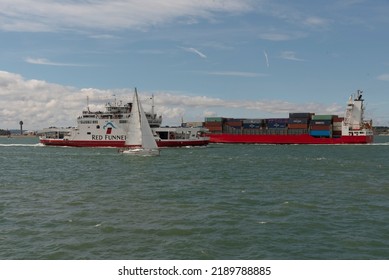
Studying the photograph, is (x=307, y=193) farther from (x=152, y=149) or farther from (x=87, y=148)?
(x=87, y=148)

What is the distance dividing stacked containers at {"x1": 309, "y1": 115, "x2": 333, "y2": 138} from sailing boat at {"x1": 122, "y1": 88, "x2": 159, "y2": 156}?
2382 inches

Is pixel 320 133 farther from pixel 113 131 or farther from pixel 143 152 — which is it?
pixel 143 152

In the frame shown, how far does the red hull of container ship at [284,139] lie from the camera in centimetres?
10219

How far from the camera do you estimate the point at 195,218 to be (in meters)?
20.6

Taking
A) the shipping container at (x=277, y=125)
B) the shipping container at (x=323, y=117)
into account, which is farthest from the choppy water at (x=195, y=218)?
the shipping container at (x=277, y=125)

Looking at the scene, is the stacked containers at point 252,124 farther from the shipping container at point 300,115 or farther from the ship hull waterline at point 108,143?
the ship hull waterline at point 108,143

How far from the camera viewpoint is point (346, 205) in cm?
2367

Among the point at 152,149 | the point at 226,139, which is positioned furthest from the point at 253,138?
the point at 152,149

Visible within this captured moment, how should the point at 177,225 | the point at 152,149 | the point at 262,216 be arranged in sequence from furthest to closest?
the point at 152,149
the point at 262,216
the point at 177,225

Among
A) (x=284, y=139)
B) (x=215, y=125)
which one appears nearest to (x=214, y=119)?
(x=215, y=125)

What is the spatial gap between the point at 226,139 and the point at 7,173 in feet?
257

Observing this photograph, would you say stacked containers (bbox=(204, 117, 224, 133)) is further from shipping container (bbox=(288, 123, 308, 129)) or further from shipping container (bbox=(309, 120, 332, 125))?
shipping container (bbox=(309, 120, 332, 125))

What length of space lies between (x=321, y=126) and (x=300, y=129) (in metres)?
6.91

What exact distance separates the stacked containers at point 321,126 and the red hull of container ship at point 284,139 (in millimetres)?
1801
